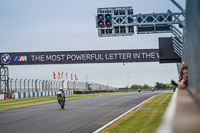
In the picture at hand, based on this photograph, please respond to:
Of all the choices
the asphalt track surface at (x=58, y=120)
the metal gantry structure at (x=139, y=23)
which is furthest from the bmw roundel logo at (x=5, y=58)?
the asphalt track surface at (x=58, y=120)

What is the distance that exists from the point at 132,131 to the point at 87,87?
63.1 meters

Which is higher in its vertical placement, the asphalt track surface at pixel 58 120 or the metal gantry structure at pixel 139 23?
the metal gantry structure at pixel 139 23

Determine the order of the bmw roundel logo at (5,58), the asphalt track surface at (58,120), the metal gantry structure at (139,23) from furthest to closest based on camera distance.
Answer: the bmw roundel logo at (5,58)
the metal gantry structure at (139,23)
the asphalt track surface at (58,120)

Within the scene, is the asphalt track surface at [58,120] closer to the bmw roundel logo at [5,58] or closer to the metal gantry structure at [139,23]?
the metal gantry structure at [139,23]

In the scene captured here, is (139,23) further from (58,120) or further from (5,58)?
(5,58)

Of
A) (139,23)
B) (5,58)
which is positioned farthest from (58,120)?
(5,58)

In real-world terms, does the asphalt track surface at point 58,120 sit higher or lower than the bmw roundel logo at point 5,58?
lower

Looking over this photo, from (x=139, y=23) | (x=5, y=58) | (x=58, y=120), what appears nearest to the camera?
(x=58, y=120)

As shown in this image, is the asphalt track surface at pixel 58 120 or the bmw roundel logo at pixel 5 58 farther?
the bmw roundel logo at pixel 5 58

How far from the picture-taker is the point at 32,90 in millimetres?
46219

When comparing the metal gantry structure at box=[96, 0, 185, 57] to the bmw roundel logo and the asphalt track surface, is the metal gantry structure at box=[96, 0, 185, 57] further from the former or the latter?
the bmw roundel logo

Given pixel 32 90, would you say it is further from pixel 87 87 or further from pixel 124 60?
pixel 87 87

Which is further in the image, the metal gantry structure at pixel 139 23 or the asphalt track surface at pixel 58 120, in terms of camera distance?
the metal gantry structure at pixel 139 23

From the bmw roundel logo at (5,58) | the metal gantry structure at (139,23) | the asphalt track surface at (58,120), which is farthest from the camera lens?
the bmw roundel logo at (5,58)
